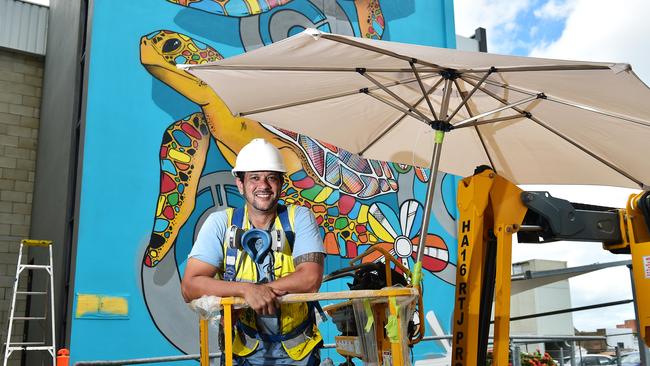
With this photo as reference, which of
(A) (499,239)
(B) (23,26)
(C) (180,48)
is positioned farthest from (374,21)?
(A) (499,239)

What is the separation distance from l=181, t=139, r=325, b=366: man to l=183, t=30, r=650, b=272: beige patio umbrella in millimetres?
898

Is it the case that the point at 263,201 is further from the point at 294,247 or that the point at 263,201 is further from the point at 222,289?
the point at 222,289

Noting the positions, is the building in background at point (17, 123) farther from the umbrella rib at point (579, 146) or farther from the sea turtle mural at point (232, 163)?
the umbrella rib at point (579, 146)

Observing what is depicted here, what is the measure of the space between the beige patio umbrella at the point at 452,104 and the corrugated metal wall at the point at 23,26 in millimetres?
8056

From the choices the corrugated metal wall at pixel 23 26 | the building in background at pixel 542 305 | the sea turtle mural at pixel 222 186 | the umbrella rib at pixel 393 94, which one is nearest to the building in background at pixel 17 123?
the corrugated metal wall at pixel 23 26

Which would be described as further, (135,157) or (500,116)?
(135,157)

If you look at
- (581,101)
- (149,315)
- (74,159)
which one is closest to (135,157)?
(74,159)

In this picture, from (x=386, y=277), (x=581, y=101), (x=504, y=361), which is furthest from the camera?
(x=581, y=101)

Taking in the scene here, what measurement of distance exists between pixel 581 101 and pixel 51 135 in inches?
339

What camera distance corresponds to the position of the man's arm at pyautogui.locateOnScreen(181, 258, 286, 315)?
274cm

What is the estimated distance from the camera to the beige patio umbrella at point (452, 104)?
3729 mm

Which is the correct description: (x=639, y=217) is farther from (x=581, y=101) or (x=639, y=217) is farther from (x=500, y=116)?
(x=500, y=116)

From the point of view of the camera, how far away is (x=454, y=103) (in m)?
4.90

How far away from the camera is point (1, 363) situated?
9875 mm
